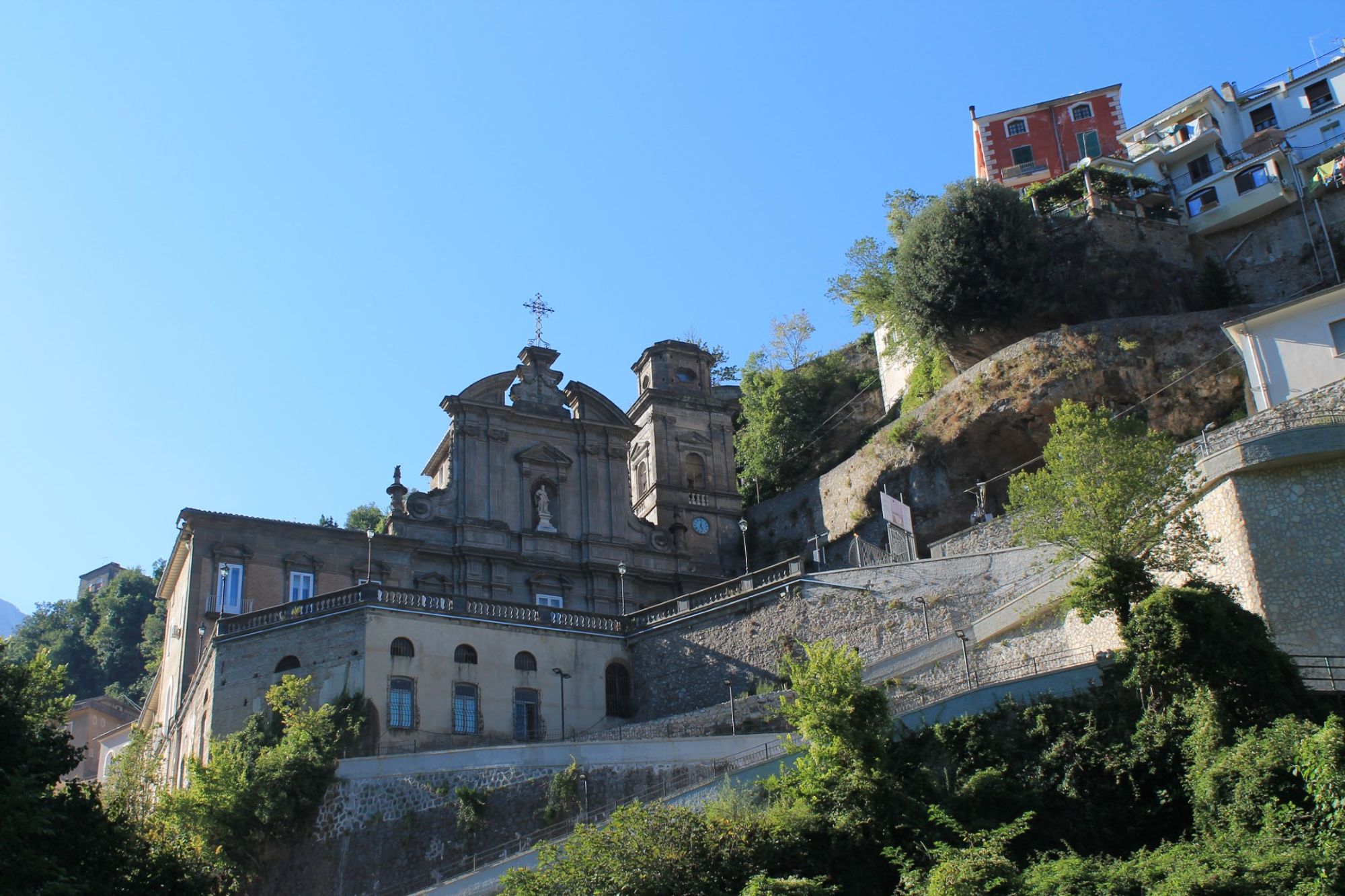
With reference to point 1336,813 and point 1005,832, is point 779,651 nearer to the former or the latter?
point 1005,832

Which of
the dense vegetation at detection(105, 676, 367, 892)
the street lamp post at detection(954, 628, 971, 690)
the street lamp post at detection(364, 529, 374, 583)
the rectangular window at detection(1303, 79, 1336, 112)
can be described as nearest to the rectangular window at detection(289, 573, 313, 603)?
the street lamp post at detection(364, 529, 374, 583)

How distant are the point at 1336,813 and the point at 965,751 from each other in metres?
7.39

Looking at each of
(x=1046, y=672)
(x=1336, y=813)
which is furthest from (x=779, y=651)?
(x=1336, y=813)

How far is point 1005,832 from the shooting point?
26156 millimetres

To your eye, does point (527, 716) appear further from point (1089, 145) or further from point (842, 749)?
point (1089, 145)

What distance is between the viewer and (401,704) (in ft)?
125

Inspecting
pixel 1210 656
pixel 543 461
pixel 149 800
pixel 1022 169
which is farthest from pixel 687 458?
pixel 1210 656

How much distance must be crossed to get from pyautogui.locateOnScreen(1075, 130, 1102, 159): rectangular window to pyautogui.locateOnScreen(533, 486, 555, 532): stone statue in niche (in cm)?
2871

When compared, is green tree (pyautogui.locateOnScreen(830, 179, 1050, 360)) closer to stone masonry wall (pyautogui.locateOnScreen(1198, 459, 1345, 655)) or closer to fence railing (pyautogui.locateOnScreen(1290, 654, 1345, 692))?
stone masonry wall (pyautogui.locateOnScreen(1198, 459, 1345, 655))

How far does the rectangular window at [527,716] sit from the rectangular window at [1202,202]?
32435 mm

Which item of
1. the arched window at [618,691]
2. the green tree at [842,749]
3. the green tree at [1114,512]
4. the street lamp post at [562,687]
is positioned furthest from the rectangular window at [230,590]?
the green tree at [1114,512]

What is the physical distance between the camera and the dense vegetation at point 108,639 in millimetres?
84875

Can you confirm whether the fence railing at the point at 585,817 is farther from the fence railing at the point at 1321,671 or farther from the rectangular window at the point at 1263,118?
the rectangular window at the point at 1263,118

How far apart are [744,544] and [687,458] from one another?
5204mm
